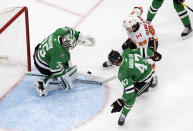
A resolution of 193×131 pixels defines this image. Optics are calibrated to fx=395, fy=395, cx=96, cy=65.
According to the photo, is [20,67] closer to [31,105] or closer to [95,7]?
[31,105]

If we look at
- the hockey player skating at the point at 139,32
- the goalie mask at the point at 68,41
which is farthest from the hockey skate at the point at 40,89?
the hockey player skating at the point at 139,32

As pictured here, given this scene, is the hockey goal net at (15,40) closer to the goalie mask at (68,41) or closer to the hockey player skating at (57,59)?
the hockey player skating at (57,59)

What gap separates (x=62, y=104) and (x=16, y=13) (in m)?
1.21

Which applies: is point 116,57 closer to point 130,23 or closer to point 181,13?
point 130,23

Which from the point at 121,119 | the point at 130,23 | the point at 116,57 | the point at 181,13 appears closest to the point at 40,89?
the point at 121,119

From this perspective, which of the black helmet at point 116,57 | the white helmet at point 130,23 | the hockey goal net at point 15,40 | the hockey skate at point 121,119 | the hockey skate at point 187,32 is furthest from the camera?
the hockey skate at point 187,32

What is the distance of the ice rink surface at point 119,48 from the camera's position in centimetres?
408

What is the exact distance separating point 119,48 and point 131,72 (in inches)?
53.0

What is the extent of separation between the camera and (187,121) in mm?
4023

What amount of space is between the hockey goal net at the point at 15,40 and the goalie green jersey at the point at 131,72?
1394 millimetres

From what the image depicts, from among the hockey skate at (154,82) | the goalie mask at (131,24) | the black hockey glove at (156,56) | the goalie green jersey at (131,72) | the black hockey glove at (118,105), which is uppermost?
the goalie mask at (131,24)

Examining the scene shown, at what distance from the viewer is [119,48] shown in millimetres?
5117

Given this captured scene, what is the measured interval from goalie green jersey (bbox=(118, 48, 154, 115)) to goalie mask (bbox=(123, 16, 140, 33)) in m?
0.36

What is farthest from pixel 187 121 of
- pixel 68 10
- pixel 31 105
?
pixel 68 10
